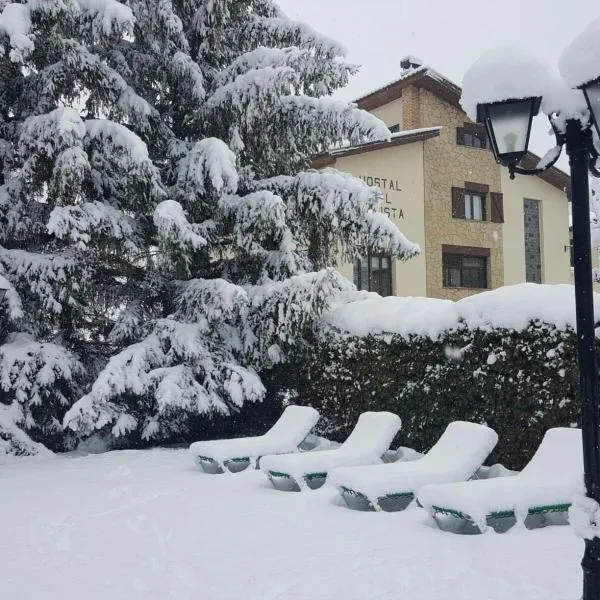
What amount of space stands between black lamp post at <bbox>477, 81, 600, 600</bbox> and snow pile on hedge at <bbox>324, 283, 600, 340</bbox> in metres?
4.13

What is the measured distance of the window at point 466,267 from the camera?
25.7 meters

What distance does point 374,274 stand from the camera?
78.2ft

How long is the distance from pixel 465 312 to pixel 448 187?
16569 mm

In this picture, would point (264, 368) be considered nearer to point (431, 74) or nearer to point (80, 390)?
point (80, 390)

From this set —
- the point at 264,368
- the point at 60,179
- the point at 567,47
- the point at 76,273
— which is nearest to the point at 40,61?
the point at 60,179

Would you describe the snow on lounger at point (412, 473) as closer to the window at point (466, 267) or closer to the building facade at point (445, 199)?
the building facade at point (445, 199)

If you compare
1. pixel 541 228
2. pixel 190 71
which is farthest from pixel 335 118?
pixel 541 228

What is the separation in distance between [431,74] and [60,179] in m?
17.1

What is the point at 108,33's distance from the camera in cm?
1128

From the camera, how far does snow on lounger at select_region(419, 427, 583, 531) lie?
20.6 ft

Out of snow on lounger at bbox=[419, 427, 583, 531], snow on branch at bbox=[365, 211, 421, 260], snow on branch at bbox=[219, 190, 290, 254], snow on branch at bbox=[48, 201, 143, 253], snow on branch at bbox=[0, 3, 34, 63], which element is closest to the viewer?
snow on lounger at bbox=[419, 427, 583, 531]

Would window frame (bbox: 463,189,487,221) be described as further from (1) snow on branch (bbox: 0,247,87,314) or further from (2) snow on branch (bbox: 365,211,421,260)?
(1) snow on branch (bbox: 0,247,87,314)

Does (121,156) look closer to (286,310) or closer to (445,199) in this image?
(286,310)

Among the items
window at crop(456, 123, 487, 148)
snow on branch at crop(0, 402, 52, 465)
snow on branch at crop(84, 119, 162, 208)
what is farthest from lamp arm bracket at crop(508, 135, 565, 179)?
window at crop(456, 123, 487, 148)
